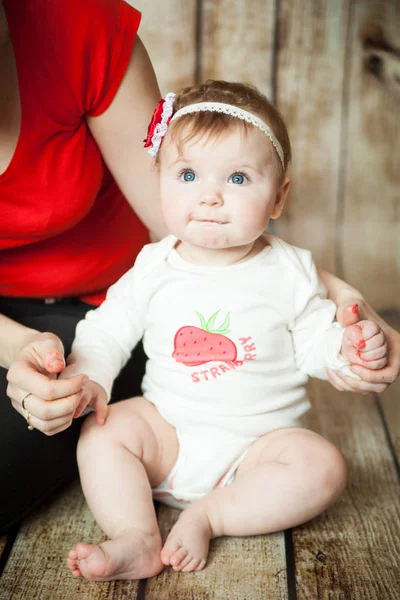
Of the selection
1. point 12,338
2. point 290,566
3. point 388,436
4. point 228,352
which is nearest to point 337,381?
point 228,352

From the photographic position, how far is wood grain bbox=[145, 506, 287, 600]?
983 mm

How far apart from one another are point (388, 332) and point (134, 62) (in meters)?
0.57

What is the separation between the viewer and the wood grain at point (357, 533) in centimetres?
100

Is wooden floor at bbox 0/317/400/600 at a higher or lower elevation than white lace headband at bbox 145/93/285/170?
lower

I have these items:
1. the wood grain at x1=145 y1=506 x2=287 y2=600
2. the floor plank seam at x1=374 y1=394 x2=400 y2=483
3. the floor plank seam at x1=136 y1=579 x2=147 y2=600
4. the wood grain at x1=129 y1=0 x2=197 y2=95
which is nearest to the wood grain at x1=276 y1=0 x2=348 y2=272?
the wood grain at x1=129 y1=0 x2=197 y2=95

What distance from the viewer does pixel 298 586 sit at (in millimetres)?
1001

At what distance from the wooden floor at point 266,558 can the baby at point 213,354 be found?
1.1 inches

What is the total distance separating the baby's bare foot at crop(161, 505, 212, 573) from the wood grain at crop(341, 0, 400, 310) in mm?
1101

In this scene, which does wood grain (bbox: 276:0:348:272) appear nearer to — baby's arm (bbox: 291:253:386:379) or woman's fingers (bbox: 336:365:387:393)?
baby's arm (bbox: 291:253:386:379)

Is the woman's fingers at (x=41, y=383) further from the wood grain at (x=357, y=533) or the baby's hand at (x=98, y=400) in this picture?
the wood grain at (x=357, y=533)

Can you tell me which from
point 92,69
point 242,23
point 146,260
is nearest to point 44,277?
point 146,260

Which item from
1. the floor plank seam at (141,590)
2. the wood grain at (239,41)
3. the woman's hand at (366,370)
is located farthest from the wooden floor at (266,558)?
the wood grain at (239,41)

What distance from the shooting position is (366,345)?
103cm

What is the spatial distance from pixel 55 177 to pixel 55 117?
0.09 metres
